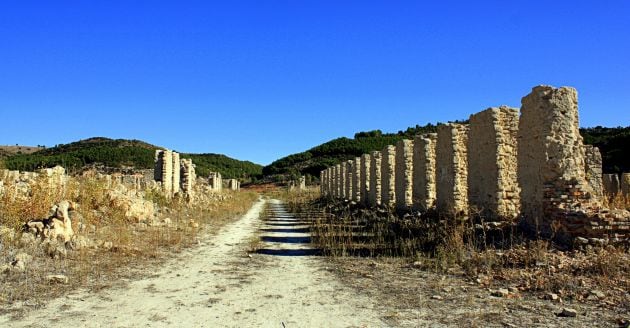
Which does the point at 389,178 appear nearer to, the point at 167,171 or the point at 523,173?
the point at 523,173

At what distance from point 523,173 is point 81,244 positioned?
897 centimetres

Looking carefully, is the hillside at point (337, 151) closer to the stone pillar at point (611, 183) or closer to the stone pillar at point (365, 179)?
the stone pillar at point (611, 183)

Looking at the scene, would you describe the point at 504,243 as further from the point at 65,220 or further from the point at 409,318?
the point at 65,220

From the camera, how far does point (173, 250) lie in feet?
34.8

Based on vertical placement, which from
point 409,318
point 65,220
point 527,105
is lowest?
point 409,318

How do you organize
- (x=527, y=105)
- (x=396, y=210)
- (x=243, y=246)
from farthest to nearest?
(x=396, y=210), (x=243, y=246), (x=527, y=105)

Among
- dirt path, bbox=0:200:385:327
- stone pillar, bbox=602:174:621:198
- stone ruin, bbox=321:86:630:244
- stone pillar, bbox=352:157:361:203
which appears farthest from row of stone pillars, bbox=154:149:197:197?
stone pillar, bbox=602:174:621:198

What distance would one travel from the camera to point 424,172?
15.5 meters

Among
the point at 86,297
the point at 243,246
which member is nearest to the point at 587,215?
the point at 243,246

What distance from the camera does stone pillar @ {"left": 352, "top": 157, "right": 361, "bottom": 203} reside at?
26086mm

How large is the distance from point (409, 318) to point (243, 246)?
267 inches

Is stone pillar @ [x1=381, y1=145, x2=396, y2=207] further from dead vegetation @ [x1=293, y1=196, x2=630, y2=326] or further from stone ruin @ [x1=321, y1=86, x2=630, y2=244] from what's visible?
dead vegetation @ [x1=293, y1=196, x2=630, y2=326]

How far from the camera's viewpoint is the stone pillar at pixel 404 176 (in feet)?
56.2

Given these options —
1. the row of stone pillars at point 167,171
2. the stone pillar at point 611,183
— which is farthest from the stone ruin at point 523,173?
the row of stone pillars at point 167,171
